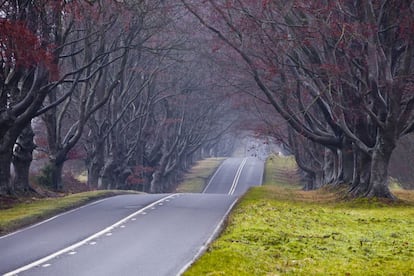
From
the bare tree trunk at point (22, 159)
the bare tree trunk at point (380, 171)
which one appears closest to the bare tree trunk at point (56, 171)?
the bare tree trunk at point (22, 159)

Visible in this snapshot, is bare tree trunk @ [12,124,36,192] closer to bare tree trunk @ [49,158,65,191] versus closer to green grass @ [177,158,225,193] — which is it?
bare tree trunk @ [49,158,65,191]

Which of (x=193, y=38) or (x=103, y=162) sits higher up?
(x=193, y=38)

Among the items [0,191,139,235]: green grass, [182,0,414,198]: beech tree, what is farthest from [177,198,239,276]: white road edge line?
[182,0,414,198]: beech tree

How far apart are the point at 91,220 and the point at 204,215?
11.3 ft

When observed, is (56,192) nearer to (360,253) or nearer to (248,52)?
(248,52)

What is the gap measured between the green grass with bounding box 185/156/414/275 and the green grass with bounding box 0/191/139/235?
627cm

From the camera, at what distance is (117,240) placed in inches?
621

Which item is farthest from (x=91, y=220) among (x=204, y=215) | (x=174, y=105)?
(x=174, y=105)

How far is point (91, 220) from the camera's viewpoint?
2042 cm

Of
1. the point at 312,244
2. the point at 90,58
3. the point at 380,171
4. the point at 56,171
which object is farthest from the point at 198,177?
the point at 312,244

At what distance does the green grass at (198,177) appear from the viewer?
68.4 meters

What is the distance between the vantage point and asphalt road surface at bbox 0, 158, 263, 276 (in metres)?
12.2

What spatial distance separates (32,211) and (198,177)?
2165 inches

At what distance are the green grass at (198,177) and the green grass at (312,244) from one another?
153 ft
